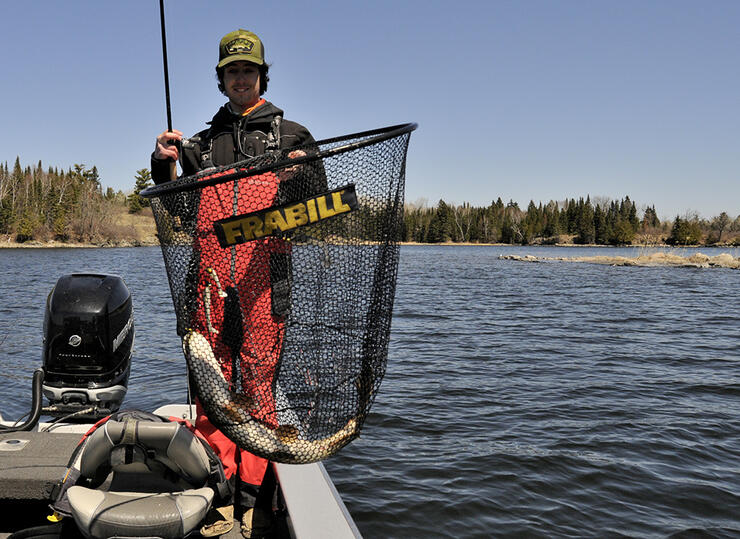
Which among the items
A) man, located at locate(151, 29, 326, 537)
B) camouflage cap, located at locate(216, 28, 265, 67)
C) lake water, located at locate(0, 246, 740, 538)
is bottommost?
lake water, located at locate(0, 246, 740, 538)

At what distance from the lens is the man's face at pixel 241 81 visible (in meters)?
3.08

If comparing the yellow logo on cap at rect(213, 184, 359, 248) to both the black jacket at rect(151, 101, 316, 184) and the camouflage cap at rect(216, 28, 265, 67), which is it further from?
the camouflage cap at rect(216, 28, 265, 67)

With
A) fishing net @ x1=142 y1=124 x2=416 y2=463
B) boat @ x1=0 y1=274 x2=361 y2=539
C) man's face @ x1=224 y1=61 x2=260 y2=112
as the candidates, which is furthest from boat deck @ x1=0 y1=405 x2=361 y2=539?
man's face @ x1=224 y1=61 x2=260 y2=112

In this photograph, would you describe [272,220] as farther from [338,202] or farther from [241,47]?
[241,47]

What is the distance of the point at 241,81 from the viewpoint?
10.1 feet

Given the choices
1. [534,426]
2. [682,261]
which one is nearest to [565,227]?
[682,261]

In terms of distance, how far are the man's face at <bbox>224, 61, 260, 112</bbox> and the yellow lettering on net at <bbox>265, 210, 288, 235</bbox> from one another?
3.39 ft

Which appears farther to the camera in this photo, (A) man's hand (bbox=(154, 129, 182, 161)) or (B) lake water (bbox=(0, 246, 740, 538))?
(B) lake water (bbox=(0, 246, 740, 538))

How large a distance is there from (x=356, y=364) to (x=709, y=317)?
2197 cm

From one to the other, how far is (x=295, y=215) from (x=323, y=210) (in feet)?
0.39

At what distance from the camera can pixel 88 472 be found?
99.0 inches

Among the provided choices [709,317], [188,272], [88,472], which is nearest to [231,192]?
[188,272]

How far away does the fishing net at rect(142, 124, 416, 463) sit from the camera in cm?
239

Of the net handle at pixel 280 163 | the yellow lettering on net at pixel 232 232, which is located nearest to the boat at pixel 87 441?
the yellow lettering on net at pixel 232 232
